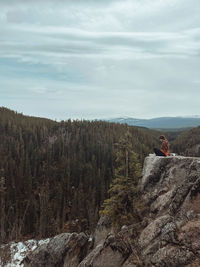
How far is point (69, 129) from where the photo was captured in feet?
624

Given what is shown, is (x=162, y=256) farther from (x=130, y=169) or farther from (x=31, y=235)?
(x=31, y=235)

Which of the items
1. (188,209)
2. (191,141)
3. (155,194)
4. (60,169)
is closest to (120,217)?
(155,194)

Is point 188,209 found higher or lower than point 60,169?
higher

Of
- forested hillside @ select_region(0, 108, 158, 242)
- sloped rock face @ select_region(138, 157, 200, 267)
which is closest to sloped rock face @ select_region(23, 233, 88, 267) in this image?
sloped rock face @ select_region(138, 157, 200, 267)

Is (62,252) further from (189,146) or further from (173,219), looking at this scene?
(189,146)

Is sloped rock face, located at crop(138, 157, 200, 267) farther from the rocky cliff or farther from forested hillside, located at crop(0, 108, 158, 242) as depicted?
forested hillside, located at crop(0, 108, 158, 242)

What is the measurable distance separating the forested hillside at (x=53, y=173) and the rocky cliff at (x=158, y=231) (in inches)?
1629

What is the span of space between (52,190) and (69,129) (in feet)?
272

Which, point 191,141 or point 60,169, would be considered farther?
point 191,141

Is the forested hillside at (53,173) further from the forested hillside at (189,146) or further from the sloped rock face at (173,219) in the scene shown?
the sloped rock face at (173,219)

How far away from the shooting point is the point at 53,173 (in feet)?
416

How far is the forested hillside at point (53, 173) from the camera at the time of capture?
277 feet

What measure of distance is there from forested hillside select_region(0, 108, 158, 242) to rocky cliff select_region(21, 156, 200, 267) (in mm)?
41367

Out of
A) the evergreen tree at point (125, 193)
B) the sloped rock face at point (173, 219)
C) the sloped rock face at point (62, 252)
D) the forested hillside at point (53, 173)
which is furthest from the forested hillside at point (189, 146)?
the sloped rock face at point (173, 219)
